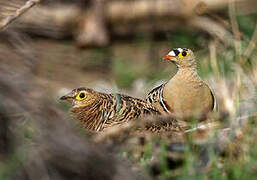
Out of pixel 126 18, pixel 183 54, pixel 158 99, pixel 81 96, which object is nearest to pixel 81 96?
pixel 81 96

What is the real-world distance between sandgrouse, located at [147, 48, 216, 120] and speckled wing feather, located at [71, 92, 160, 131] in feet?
0.33

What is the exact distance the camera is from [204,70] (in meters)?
4.23

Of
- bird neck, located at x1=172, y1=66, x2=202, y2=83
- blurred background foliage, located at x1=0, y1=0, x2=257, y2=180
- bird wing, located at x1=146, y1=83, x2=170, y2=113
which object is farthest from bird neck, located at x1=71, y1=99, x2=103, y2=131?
bird neck, located at x1=172, y1=66, x2=202, y2=83

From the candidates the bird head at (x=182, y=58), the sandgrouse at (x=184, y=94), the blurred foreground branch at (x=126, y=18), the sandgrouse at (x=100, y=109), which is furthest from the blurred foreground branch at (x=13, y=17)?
→ the blurred foreground branch at (x=126, y=18)

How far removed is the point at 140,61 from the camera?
751 centimetres

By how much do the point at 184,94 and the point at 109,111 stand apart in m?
0.45

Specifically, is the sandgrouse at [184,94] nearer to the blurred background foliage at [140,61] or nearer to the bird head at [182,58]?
the bird head at [182,58]

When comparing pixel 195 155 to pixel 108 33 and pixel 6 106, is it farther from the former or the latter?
pixel 108 33

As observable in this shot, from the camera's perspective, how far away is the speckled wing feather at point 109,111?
2633 mm

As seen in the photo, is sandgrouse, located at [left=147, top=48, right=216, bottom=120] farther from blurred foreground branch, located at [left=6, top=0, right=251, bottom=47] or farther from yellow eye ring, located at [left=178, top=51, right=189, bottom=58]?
blurred foreground branch, located at [left=6, top=0, right=251, bottom=47]

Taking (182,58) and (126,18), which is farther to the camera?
(126,18)

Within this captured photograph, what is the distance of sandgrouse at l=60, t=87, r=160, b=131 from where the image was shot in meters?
2.63

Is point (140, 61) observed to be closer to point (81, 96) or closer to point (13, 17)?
point (81, 96)

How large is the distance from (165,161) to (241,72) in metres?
1.43
